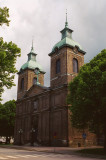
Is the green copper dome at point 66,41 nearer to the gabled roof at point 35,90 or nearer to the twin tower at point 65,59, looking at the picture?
the twin tower at point 65,59

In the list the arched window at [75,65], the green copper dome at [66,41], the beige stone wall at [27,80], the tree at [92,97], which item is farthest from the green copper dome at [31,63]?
the tree at [92,97]

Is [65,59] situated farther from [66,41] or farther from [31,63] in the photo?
[31,63]

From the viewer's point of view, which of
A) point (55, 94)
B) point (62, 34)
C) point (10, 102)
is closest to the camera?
point (55, 94)

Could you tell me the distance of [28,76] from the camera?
52.9m

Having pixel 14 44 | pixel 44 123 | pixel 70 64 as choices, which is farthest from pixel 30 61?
pixel 14 44

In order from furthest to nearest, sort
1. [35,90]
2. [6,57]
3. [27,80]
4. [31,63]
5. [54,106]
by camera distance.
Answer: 1. [31,63]
2. [27,80]
3. [35,90]
4. [54,106]
5. [6,57]

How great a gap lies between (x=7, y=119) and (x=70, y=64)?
28350 millimetres

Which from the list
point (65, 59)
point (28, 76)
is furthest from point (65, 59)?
point (28, 76)

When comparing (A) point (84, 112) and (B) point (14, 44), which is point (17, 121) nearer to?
(A) point (84, 112)

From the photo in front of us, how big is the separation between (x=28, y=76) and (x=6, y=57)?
3592cm

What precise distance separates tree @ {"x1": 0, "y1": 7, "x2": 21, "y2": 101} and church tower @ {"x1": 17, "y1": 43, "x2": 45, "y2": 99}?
112 ft

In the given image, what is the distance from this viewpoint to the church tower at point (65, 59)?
4012cm

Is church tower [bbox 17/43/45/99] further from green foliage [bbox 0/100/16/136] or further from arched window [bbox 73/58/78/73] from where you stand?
arched window [bbox 73/58/78/73]

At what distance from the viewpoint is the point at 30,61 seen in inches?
2178
